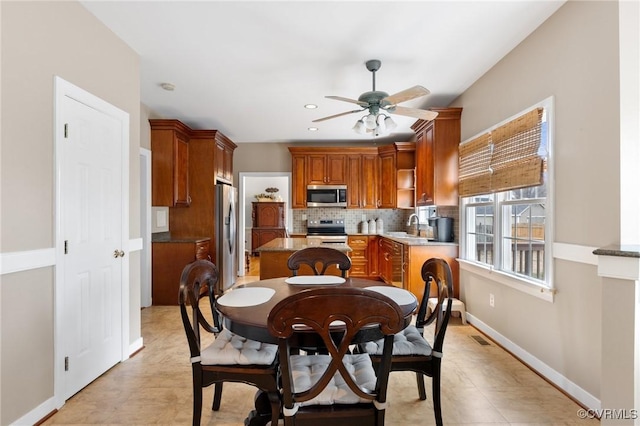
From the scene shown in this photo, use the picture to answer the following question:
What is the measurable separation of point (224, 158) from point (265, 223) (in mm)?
4569

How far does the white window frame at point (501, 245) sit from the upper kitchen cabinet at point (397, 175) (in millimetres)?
1899

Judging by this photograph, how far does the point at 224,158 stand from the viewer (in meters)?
5.42

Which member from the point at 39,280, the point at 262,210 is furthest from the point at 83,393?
the point at 262,210

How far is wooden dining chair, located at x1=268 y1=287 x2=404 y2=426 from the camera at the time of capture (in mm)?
1178

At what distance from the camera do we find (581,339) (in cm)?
207

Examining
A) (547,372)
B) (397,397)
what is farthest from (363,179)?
(397,397)

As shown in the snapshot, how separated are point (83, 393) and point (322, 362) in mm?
1784

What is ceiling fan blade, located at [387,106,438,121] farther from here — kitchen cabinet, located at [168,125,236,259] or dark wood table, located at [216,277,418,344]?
kitchen cabinet, located at [168,125,236,259]

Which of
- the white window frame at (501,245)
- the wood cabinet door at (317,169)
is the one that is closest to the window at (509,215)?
the white window frame at (501,245)

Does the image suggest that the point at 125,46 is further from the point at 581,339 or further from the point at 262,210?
the point at 262,210

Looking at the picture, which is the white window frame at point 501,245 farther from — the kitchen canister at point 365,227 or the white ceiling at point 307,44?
the kitchen canister at point 365,227

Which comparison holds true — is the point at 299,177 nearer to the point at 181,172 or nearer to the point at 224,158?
the point at 224,158

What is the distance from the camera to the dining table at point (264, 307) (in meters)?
1.39

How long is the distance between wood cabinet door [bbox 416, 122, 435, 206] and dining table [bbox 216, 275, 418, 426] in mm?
2263
